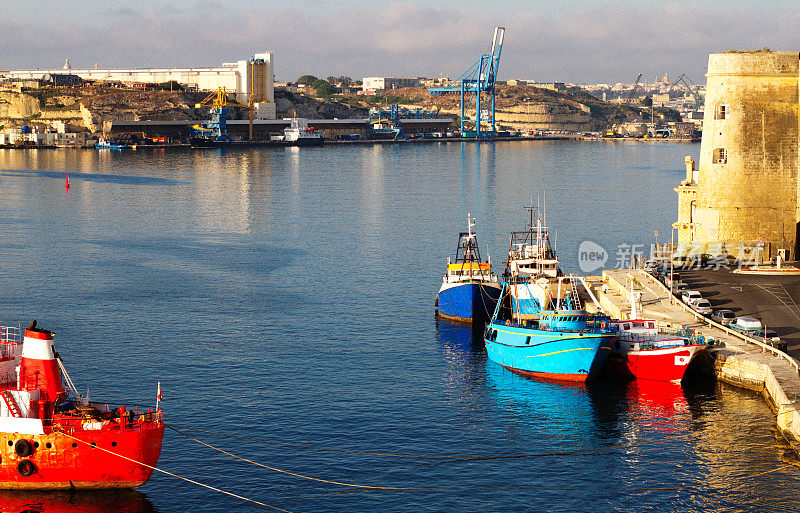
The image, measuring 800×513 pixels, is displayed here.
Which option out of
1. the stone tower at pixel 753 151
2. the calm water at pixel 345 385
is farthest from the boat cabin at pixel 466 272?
the stone tower at pixel 753 151

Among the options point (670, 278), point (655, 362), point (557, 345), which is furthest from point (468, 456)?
point (670, 278)

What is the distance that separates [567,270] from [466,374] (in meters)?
25.8

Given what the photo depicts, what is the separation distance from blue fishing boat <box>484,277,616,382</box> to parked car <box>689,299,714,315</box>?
18.1ft

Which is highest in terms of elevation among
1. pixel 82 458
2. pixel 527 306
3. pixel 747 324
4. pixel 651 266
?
pixel 651 266

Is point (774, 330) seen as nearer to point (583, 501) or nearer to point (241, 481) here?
point (583, 501)

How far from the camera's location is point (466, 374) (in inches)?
1809

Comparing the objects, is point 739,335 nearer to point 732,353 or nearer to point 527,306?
point 732,353

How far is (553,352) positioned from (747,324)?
8900 mm

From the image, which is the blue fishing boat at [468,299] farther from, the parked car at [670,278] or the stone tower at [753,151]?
the stone tower at [753,151]

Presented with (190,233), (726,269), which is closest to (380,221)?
(190,233)

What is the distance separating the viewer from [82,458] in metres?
30.5

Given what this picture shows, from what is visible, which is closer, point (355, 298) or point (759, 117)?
point (759, 117)

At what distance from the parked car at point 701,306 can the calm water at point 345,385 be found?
6.69 m

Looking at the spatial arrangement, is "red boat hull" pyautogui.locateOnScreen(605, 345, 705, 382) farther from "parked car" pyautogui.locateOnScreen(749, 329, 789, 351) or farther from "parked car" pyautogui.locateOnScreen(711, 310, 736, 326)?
"parked car" pyautogui.locateOnScreen(711, 310, 736, 326)
